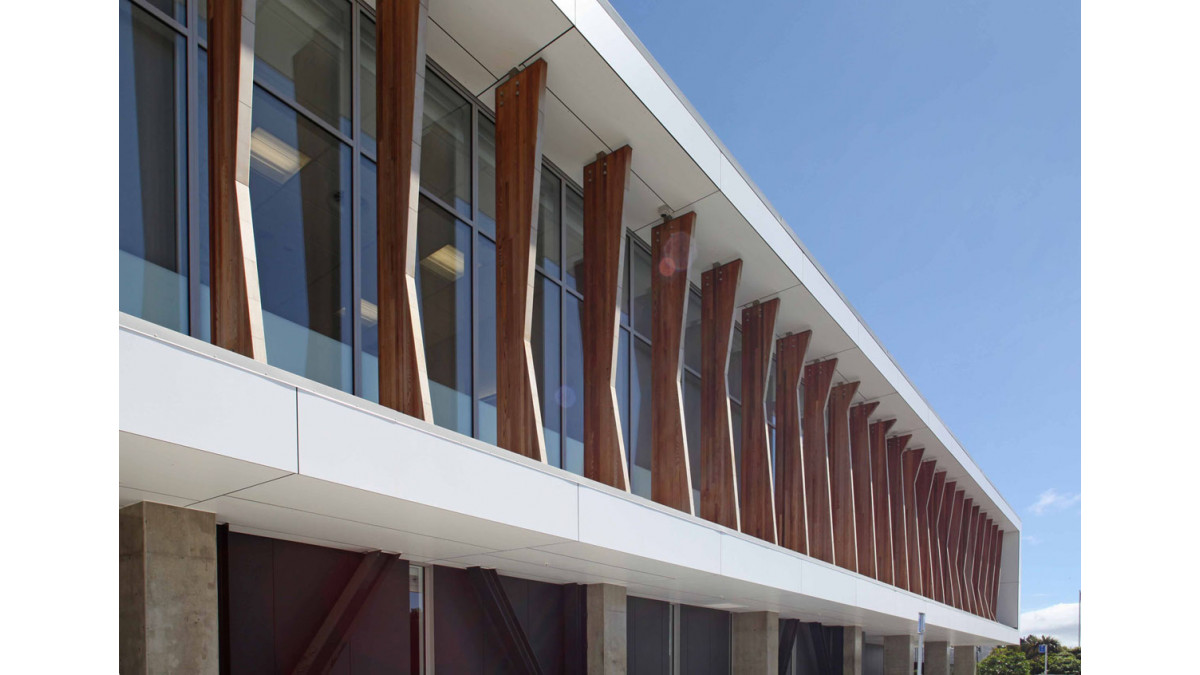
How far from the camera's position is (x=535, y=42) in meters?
11.7

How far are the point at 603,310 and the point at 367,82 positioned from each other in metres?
4.89

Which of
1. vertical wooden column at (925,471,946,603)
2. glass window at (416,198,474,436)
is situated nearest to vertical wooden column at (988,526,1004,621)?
vertical wooden column at (925,471,946,603)

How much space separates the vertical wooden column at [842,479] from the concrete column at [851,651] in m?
3.34

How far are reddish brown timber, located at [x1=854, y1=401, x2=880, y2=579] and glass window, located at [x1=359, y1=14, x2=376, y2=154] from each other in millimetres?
19163

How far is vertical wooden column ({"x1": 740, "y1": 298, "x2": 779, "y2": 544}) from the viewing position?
18.8 meters

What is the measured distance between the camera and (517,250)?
12.1 meters

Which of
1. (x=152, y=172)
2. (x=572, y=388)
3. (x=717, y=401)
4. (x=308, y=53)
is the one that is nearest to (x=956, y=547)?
(x=717, y=401)

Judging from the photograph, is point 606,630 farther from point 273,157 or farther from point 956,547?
point 956,547

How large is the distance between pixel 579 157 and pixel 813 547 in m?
12.7

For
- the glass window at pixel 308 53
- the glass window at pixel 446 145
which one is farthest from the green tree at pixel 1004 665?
the glass window at pixel 308 53

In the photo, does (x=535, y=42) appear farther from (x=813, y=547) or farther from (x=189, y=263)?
(x=813, y=547)

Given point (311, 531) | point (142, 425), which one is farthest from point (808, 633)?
point (142, 425)

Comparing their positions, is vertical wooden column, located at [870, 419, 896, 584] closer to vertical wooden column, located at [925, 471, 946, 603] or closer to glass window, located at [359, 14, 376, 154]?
vertical wooden column, located at [925, 471, 946, 603]

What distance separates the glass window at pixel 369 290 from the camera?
11.0m
